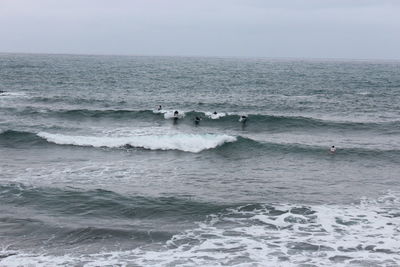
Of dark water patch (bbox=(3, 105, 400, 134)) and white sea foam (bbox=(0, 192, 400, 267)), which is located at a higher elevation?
dark water patch (bbox=(3, 105, 400, 134))

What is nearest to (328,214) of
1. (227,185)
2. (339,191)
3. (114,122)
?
(339,191)

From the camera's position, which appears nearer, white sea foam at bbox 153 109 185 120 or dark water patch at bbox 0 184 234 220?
dark water patch at bbox 0 184 234 220

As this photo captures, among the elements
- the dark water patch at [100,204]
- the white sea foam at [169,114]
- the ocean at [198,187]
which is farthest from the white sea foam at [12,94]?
the dark water patch at [100,204]

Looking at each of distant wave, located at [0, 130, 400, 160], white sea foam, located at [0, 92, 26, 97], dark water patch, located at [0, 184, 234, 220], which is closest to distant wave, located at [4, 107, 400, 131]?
distant wave, located at [0, 130, 400, 160]

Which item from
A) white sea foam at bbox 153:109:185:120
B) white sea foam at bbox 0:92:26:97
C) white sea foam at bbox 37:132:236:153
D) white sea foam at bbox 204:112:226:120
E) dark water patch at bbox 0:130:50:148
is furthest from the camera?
white sea foam at bbox 0:92:26:97

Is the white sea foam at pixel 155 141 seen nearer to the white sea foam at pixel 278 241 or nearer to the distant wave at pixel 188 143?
the distant wave at pixel 188 143

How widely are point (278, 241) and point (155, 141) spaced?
18.0m

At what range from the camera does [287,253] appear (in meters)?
15.5

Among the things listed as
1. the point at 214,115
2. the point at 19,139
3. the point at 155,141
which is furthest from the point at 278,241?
the point at 214,115

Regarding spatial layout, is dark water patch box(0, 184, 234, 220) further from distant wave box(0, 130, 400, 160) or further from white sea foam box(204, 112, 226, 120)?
white sea foam box(204, 112, 226, 120)

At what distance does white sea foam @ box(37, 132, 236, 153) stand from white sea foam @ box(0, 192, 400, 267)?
13.5 meters

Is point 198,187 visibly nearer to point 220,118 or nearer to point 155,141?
point 155,141

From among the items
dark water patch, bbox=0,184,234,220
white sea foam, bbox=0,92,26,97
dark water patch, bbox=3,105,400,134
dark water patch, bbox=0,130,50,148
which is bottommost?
dark water patch, bbox=0,184,234,220

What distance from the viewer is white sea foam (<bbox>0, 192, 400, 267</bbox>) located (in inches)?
584
